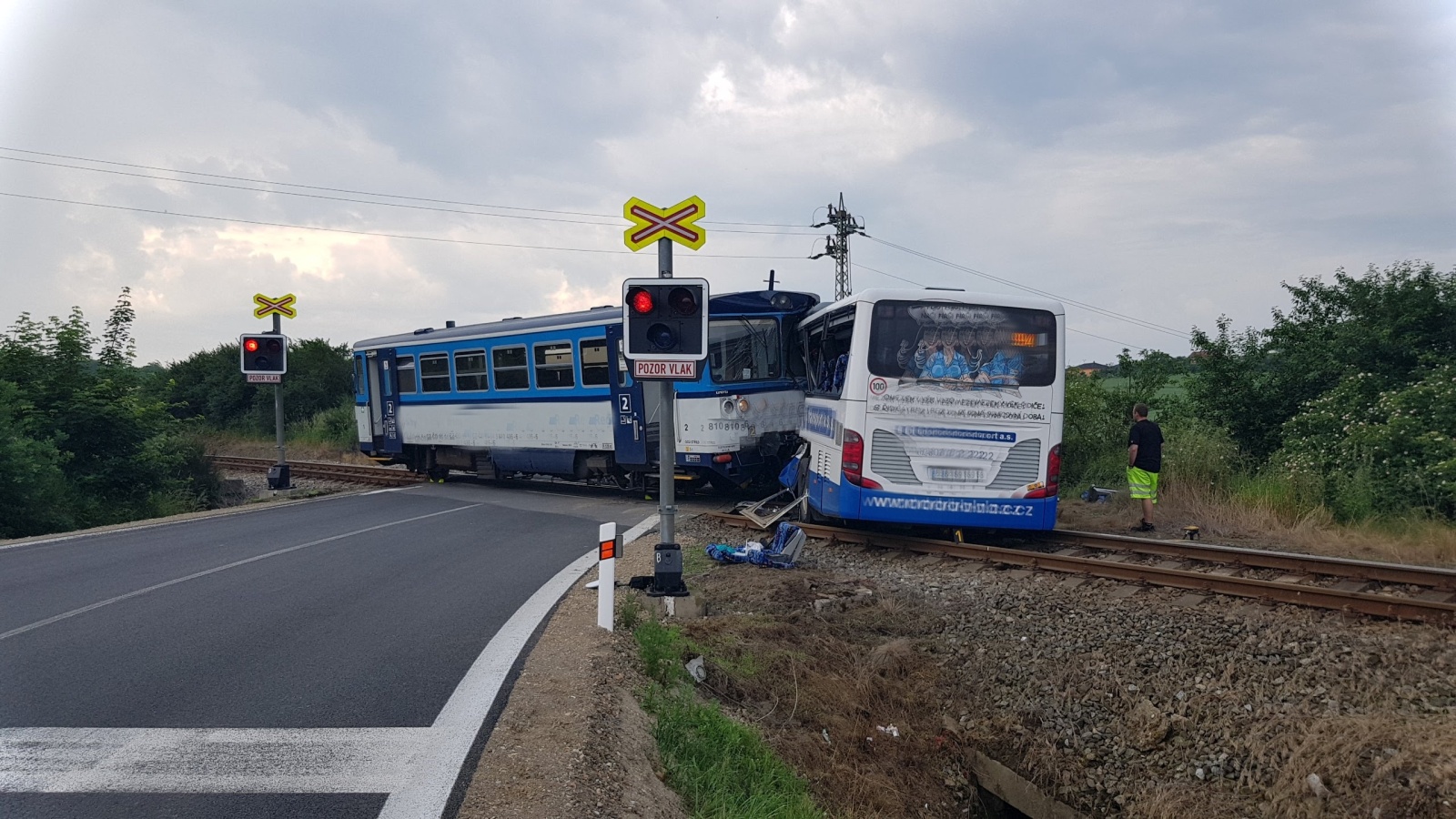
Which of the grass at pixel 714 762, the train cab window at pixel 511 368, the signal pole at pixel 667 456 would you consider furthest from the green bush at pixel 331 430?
the grass at pixel 714 762

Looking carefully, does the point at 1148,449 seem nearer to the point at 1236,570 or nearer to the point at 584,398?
the point at 1236,570

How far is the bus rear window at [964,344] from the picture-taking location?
1044 centimetres

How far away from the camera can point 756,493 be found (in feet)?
Result: 54.1

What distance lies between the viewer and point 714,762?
5.07m

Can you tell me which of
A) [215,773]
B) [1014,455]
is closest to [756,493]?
[1014,455]

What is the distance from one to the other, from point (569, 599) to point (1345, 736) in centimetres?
539

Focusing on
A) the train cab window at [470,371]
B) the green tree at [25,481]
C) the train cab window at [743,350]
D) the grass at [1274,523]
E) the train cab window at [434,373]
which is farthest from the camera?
the train cab window at [434,373]

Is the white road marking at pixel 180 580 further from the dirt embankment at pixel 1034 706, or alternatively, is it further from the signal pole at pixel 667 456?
the signal pole at pixel 667 456

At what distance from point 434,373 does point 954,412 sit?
1278 cm

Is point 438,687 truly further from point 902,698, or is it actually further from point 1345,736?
point 1345,736

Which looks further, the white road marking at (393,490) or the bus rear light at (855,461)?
the white road marking at (393,490)

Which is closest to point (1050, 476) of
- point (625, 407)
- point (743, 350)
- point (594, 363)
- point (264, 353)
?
point (743, 350)

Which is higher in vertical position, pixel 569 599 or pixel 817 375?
pixel 817 375

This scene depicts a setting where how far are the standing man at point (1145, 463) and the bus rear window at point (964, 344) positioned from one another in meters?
2.19
